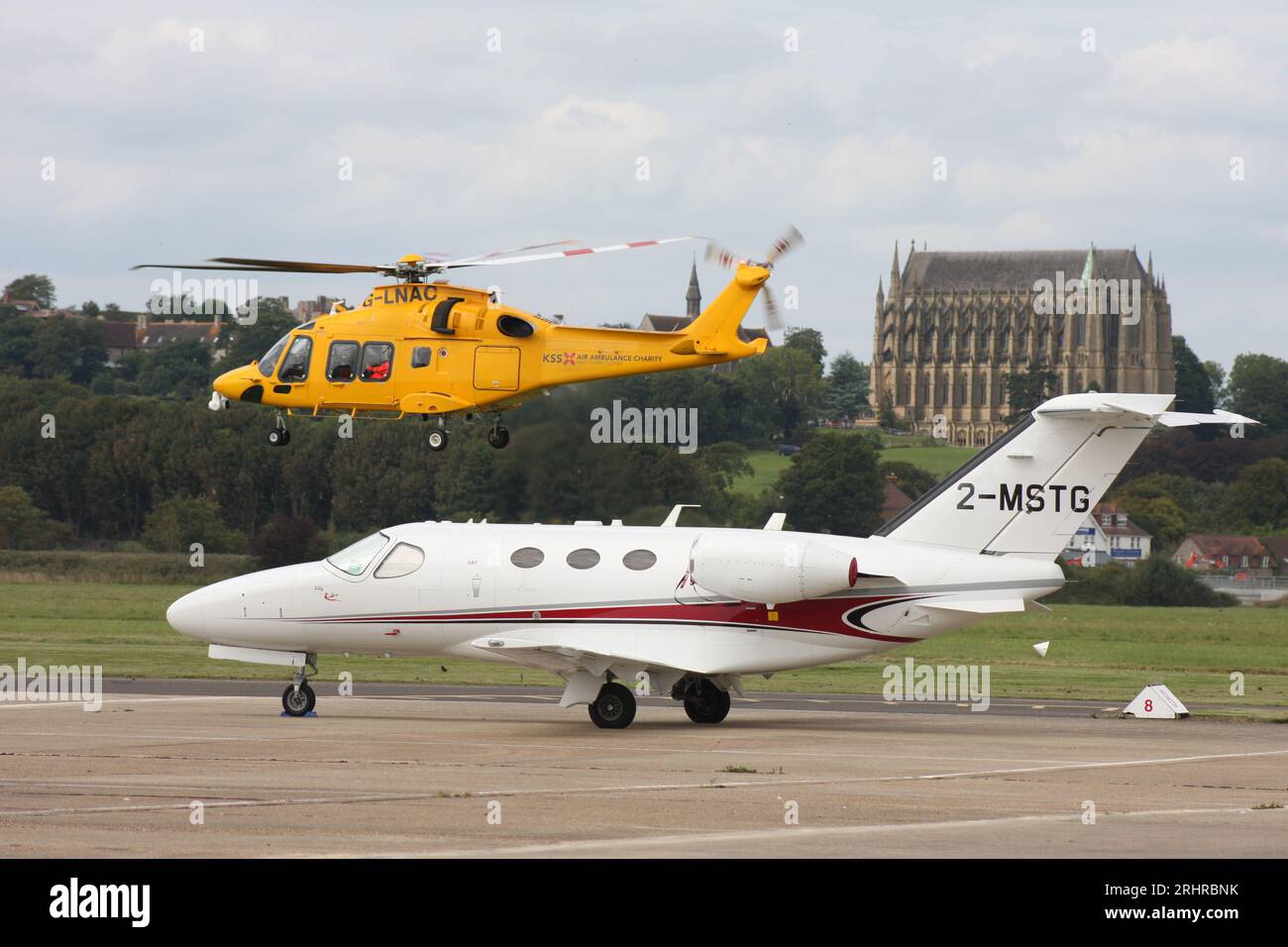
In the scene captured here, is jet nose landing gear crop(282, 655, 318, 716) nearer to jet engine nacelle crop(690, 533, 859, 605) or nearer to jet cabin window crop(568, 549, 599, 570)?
jet cabin window crop(568, 549, 599, 570)

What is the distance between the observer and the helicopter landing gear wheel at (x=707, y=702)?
31.1 metres

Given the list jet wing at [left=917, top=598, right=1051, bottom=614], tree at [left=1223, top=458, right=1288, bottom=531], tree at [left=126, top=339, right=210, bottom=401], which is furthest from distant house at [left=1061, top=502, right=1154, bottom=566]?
jet wing at [left=917, top=598, right=1051, bottom=614]

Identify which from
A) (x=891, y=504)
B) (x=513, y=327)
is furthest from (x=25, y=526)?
(x=513, y=327)

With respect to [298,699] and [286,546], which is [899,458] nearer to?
[286,546]

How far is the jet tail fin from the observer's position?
2966cm

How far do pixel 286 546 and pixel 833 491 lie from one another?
1661cm

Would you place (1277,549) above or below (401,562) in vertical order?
below

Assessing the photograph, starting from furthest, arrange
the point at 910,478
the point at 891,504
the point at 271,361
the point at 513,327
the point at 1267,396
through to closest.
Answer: the point at 1267,396, the point at 910,478, the point at 891,504, the point at 271,361, the point at 513,327

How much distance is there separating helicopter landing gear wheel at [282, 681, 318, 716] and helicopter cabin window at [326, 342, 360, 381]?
5156mm

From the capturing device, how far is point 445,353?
29.8 metres

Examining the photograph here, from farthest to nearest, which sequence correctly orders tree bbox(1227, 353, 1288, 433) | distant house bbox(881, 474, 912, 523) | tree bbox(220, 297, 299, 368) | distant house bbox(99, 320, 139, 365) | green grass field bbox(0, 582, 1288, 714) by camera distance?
1. tree bbox(1227, 353, 1288, 433)
2. distant house bbox(99, 320, 139, 365)
3. tree bbox(220, 297, 299, 368)
4. distant house bbox(881, 474, 912, 523)
5. green grass field bbox(0, 582, 1288, 714)

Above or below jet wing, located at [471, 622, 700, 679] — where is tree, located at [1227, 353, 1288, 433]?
above

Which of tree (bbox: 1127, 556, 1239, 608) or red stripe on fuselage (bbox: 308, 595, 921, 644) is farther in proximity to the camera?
tree (bbox: 1127, 556, 1239, 608)

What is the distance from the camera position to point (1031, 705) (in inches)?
1435
